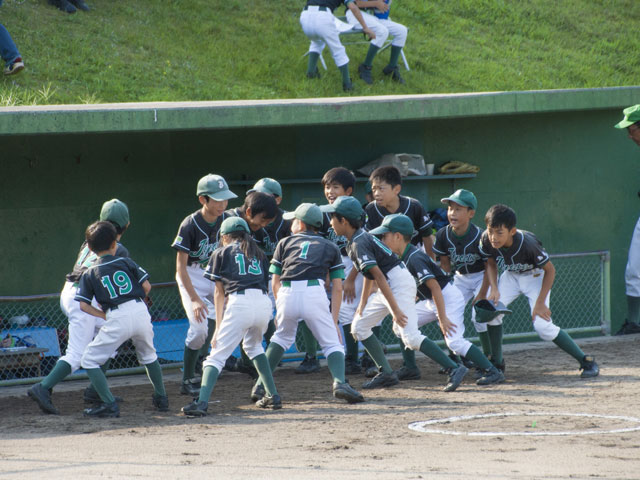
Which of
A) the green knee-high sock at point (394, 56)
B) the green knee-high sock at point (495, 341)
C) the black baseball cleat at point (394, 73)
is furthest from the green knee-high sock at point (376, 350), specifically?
the black baseball cleat at point (394, 73)

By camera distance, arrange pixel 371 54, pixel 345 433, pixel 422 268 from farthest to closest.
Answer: pixel 371 54
pixel 422 268
pixel 345 433

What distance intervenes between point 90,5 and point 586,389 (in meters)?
12.1

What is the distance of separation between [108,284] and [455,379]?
2668 mm

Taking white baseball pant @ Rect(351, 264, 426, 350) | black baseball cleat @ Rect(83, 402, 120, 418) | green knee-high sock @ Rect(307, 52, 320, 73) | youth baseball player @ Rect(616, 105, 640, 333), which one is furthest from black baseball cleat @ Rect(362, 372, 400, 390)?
green knee-high sock @ Rect(307, 52, 320, 73)

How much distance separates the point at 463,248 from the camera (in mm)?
7508

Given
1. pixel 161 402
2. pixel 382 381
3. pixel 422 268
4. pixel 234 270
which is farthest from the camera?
pixel 382 381

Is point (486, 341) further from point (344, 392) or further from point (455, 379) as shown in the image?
point (344, 392)

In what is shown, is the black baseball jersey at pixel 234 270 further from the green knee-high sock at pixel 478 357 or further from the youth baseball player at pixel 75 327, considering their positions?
the green knee-high sock at pixel 478 357

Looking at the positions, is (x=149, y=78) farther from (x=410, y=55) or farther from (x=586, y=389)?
(x=586, y=389)

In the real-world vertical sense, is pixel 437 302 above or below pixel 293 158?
below

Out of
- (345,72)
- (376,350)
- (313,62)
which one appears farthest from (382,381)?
(313,62)

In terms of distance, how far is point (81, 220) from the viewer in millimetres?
8750

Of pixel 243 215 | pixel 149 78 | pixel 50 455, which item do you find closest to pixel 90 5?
pixel 149 78

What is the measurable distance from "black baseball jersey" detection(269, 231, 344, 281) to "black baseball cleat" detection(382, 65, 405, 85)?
878cm
